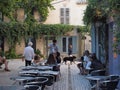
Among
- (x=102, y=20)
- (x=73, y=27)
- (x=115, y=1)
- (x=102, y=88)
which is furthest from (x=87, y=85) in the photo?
(x=73, y=27)

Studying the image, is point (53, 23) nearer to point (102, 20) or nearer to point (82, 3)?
point (82, 3)

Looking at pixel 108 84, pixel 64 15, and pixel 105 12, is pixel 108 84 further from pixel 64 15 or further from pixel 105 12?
pixel 64 15

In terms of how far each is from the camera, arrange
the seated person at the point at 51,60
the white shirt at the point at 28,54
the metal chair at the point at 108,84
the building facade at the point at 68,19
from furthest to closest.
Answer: the building facade at the point at 68,19 < the white shirt at the point at 28,54 < the seated person at the point at 51,60 < the metal chair at the point at 108,84

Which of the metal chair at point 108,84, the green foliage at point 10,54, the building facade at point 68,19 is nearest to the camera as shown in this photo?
the metal chair at point 108,84

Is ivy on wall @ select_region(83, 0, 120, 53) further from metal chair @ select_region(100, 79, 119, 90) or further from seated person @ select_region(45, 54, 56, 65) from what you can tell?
seated person @ select_region(45, 54, 56, 65)

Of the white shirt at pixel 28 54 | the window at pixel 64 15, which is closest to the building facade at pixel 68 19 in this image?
the window at pixel 64 15

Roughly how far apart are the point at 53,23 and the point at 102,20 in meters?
22.2

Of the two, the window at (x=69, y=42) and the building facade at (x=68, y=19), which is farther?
the window at (x=69, y=42)

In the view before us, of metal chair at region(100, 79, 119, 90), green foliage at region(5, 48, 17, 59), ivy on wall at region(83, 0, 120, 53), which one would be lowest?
green foliage at region(5, 48, 17, 59)

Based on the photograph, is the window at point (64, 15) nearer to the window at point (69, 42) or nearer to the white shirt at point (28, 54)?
the window at point (69, 42)

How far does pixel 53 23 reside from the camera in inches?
1549

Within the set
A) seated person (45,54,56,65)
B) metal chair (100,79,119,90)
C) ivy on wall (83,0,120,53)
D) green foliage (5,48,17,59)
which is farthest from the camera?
green foliage (5,48,17,59)


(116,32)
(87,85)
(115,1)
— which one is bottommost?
(87,85)

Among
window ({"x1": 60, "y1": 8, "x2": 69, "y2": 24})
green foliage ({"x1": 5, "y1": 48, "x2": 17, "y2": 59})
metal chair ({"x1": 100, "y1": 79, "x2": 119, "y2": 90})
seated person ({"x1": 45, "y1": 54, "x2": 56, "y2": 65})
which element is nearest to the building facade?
window ({"x1": 60, "y1": 8, "x2": 69, "y2": 24})
